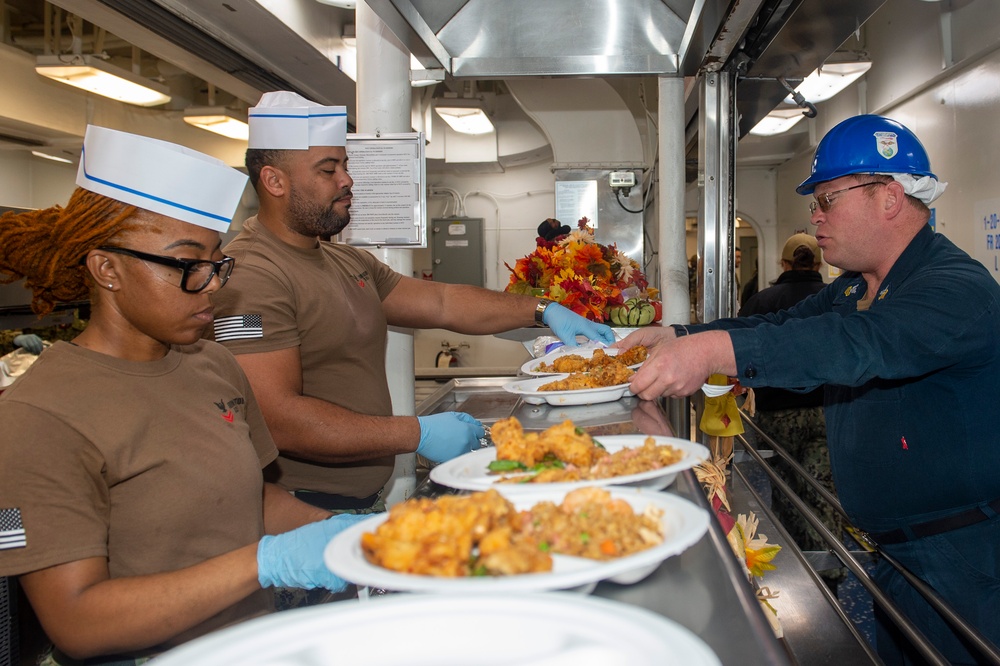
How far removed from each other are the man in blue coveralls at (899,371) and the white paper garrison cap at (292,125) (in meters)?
1.34

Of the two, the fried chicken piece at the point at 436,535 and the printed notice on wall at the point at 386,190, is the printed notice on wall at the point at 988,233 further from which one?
the fried chicken piece at the point at 436,535

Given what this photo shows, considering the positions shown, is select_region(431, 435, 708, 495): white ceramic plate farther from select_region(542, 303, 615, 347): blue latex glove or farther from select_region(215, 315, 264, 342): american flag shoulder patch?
select_region(542, 303, 615, 347): blue latex glove

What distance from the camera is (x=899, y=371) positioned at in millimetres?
1704


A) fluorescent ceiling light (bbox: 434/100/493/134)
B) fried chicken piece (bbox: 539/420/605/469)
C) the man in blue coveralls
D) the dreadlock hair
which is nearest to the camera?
fried chicken piece (bbox: 539/420/605/469)

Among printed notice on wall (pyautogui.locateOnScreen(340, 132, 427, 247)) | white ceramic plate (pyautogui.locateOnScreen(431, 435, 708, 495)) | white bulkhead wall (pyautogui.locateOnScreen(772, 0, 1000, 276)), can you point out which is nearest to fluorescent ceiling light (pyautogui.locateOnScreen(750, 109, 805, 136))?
white bulkhead wall (pyautogui.locateOnScreen(772, 0, 1000, 276))

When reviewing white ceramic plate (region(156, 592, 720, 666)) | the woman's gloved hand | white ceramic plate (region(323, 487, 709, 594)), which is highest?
the woman's gloved hand

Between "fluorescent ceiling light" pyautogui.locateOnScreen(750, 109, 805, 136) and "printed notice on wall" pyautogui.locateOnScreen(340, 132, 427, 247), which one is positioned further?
"fluorescent ceiling light" pyautogui.locateOnScreen(750, 109, 805, 136)

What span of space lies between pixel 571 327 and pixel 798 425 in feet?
8.49

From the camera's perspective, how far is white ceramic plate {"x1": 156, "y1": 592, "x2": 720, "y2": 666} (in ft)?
2.27

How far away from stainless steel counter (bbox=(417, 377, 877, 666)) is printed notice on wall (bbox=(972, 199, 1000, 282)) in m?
2.95

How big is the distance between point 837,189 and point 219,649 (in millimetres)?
2021

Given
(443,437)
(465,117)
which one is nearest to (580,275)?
(443,437)

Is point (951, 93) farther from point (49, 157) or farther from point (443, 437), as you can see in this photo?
point (49, 157)

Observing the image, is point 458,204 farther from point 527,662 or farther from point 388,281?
point 527,662
